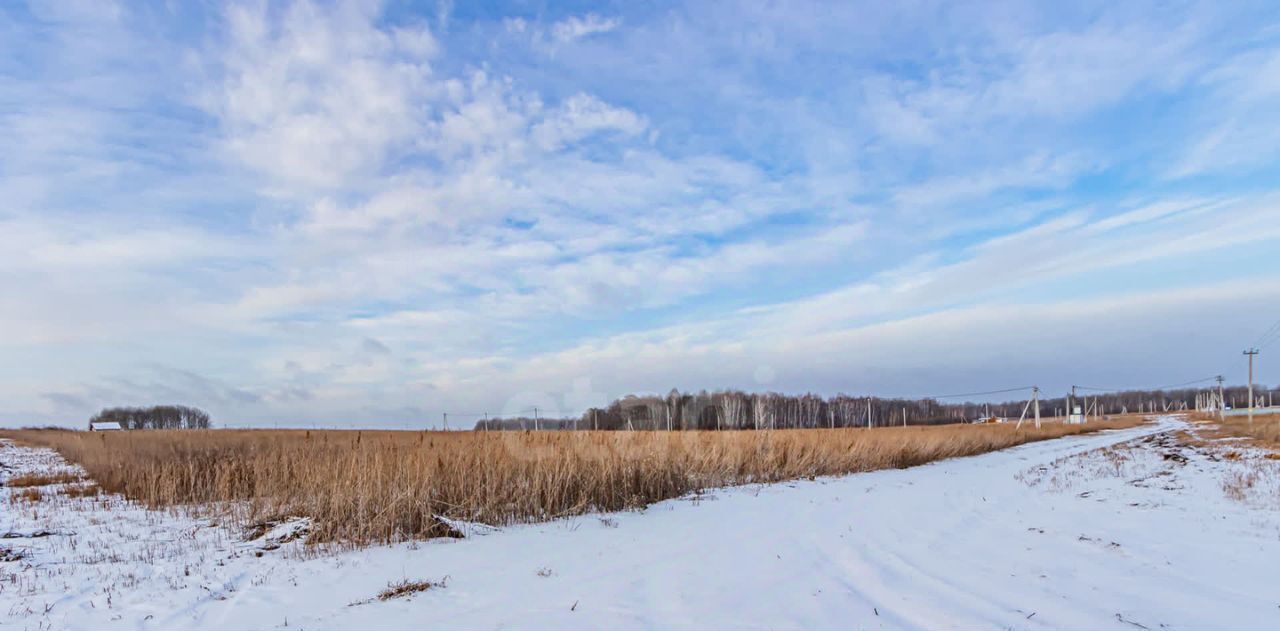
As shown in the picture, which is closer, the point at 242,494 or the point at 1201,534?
the point at 1201,534

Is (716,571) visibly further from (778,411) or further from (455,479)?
(778,411)

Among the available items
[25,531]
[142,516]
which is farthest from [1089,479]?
[25,531]

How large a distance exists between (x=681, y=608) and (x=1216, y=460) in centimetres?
1567

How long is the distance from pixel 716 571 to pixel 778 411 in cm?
6350

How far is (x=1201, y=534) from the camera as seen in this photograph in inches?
251

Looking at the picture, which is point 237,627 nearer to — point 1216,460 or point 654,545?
point 654,545

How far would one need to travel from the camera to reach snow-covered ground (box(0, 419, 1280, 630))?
4.08 meters

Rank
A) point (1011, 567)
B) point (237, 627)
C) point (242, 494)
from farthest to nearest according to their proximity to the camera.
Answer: point (242, 494) < point (1011, 567) < point (237, 627)

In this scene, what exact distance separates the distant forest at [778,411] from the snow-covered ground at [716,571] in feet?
21.7

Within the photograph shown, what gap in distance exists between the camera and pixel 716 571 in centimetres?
520

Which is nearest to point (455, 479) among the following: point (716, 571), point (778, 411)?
point (716, 571)

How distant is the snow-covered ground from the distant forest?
6.61 meters

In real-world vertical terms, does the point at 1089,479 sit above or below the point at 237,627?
below

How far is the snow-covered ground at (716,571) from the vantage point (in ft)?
13.4
